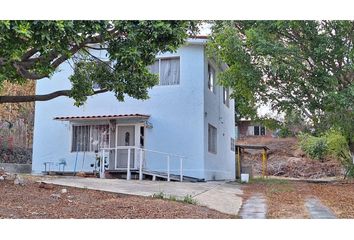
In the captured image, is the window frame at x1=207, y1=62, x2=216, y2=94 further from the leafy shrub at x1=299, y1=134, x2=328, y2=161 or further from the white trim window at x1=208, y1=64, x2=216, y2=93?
the leafy shrub at x1=299, y1=134, x2=328, y2=161

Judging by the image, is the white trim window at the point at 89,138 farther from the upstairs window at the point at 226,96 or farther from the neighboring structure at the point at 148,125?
the upstairs window at the point at 226,96

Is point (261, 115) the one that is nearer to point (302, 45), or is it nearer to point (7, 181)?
point (302, 45)

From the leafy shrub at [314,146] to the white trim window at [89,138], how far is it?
1287cm

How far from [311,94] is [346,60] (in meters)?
1.58

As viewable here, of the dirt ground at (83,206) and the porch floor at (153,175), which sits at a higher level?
the porch floor at (153,175)

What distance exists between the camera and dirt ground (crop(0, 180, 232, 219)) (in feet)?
22.1

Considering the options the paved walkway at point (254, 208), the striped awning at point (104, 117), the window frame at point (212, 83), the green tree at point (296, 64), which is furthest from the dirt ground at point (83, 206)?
the window frame at point (212, 83)

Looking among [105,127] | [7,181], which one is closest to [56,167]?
[105,127]

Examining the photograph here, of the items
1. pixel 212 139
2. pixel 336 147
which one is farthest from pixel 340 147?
pixel 212 139

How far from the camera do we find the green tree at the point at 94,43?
23.9 feet

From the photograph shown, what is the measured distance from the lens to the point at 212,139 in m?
16.5

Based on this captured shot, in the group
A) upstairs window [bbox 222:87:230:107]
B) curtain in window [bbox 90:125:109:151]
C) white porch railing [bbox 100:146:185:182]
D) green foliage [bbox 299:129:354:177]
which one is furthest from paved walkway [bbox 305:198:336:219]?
upstairs window [bbox 222:87:230:107]

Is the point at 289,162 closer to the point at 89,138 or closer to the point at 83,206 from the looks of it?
the point at 89,138

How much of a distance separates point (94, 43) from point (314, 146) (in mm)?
19104
